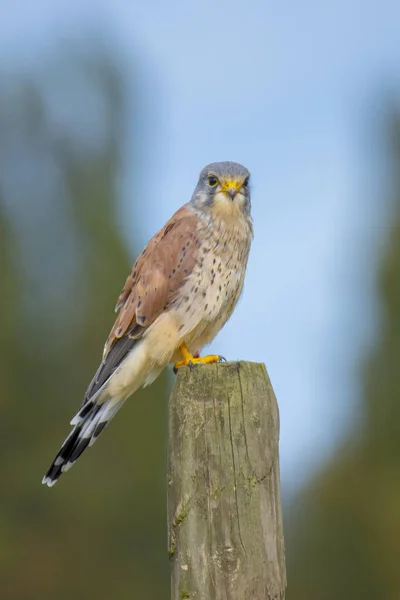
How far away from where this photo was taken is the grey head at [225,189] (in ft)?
17.8

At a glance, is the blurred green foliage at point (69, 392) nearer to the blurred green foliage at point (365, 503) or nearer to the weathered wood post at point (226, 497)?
the blurred green foliage at point (365, 503)

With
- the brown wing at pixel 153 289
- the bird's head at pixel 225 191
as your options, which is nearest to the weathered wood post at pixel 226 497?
the brown wing at pixel 153 289

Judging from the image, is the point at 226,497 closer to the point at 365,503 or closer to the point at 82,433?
the point at 82,433

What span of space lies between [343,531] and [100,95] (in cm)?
892

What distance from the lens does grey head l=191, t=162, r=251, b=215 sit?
542 centimetres

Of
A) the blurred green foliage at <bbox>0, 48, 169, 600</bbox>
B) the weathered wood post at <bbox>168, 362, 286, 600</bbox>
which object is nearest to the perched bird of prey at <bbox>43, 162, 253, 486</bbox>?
the weathered wood post at <bbox>168, 362, 286, 600</bbox>

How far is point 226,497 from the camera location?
3.32 metres

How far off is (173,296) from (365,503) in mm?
10292

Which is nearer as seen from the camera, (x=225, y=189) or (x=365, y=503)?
(x=225, y=189)

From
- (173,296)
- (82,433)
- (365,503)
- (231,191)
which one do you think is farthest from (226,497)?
(365,503)

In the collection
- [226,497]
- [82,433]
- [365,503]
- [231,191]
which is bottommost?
[226,497]

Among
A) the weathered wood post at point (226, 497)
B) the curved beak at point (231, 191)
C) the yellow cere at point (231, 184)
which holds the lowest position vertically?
the weathered wood post at point (226, 497)

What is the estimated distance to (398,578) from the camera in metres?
14.2

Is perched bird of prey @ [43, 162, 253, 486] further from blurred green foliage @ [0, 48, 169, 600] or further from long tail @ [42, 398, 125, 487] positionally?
blurred green foliage @ [0, 48, 169, 600]
